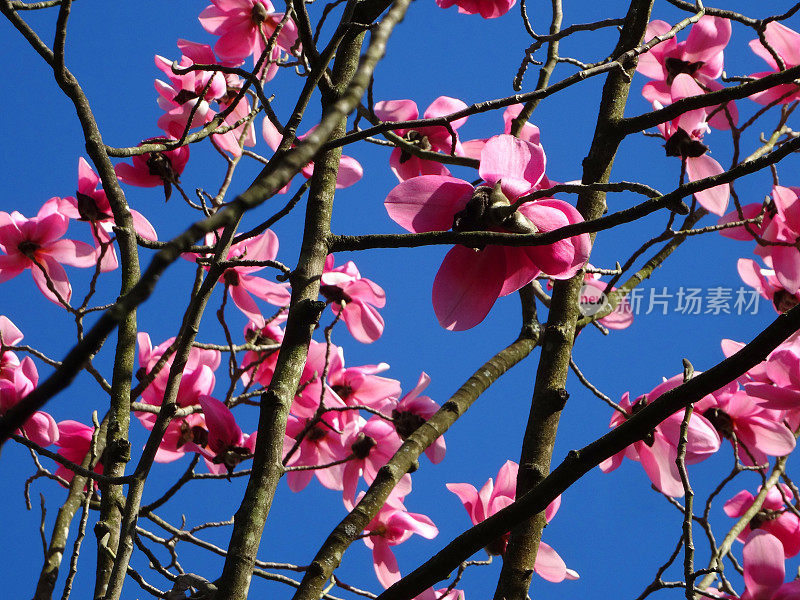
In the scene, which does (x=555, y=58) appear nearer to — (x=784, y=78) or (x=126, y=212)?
(x=784, y=78)

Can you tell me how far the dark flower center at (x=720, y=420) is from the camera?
1.75m

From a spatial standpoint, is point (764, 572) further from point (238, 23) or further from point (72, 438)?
point (238, 23)

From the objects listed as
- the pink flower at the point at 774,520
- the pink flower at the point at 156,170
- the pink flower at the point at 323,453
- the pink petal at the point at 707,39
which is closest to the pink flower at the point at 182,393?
the pink flower at the point at 323,453

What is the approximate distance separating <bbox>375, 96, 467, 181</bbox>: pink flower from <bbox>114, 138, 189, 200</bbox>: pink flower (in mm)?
481

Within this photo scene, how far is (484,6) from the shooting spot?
1918 mm

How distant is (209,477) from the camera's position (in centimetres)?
125

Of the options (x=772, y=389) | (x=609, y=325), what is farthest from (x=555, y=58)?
(x=772, y=389)

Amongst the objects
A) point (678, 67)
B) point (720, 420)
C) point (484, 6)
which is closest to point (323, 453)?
point (720, 420)

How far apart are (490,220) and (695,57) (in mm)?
1278

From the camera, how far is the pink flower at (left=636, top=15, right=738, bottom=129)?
75.0 inches

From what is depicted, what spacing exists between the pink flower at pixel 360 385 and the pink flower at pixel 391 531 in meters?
0.29

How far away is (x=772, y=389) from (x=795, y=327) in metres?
0.94

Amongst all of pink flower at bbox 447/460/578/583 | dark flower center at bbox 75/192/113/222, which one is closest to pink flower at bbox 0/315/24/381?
dark flower center at bbox 75/192/113/222

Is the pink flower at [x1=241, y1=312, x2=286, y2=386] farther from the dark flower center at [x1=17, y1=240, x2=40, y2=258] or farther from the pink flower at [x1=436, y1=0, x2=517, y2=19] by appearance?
the pink flower at [x1=436, y1=0, x2=517, y2=19]
